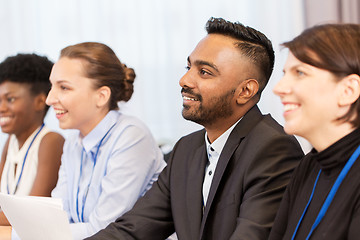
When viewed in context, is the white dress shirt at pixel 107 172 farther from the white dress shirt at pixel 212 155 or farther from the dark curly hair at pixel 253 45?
the dark curly hair at pixel 253 45

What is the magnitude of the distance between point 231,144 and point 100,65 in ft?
2.68

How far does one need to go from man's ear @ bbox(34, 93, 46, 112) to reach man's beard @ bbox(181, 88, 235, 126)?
1.15 m

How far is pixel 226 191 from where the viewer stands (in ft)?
5.48

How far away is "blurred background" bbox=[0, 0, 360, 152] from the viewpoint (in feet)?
13.0

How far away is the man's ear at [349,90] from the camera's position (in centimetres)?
122

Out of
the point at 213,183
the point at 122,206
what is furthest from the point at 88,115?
the point at 213,183

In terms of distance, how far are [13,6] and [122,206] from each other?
8.43 ft

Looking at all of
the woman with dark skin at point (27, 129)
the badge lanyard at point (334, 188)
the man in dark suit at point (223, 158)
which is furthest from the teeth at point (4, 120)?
the badge lanyard at point (334, 188)

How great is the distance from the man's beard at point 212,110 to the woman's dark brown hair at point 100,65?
0.63 meters

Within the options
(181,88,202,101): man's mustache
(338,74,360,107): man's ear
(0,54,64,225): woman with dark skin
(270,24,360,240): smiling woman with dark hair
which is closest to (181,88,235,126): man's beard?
(181,88,202,101): man's mustache

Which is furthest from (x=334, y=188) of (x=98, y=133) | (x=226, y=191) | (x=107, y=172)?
(x=98, y=133)

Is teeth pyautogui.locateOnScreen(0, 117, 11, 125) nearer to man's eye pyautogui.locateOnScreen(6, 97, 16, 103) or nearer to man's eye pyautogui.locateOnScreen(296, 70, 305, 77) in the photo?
man's eye pyautogui.locateOnScreen(6, 97, 16, 103)

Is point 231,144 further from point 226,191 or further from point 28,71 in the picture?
point 28,71

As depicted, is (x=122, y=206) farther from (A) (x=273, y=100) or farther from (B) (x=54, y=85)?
(A) (x=273, y=100)
